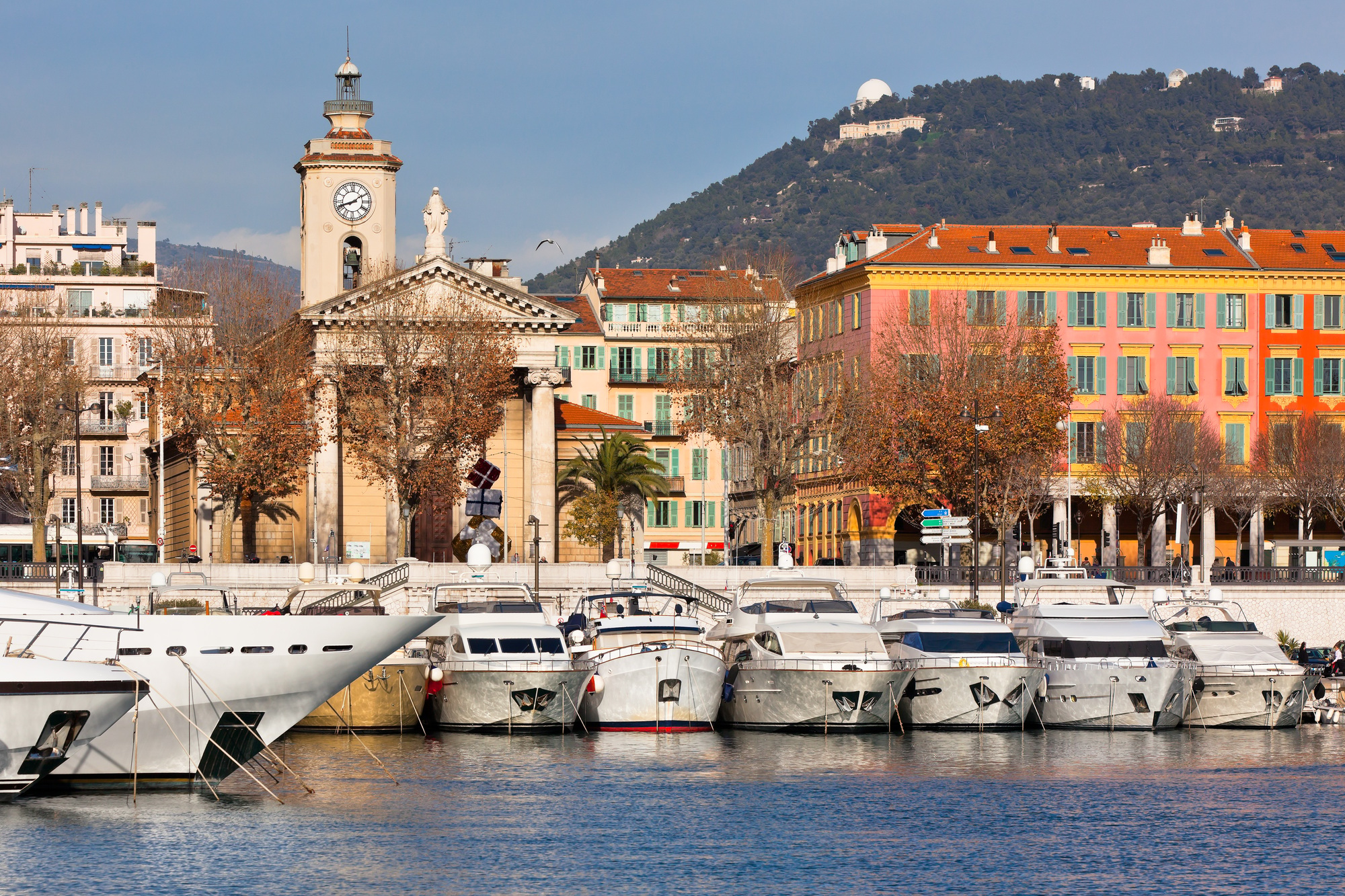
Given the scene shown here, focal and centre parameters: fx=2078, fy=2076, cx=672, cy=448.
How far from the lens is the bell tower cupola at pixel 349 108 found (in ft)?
324

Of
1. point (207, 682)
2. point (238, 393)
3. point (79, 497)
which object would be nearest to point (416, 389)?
point (238, 393)

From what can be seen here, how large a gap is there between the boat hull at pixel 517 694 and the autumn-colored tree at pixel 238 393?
102ft

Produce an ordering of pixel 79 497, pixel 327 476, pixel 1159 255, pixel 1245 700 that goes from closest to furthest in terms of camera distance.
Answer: pixel 1245 700 → pixel 79 497 → pixel 327 476 → pixel 1159 255

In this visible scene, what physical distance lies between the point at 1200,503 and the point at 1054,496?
764cm

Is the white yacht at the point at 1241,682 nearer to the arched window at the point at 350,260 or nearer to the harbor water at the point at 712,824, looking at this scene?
the harbor water at the point at 712,824

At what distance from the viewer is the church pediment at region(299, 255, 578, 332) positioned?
8844 cm

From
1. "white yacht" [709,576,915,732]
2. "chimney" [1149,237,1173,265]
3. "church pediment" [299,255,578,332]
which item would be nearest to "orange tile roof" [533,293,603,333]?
"church pediment" [299,255,578,332]

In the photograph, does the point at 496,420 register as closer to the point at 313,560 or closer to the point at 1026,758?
the point at 313,560

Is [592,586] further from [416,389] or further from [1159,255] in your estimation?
[1159,255]

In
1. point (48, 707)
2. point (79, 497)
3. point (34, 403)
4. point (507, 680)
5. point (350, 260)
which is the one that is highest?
point (350, 260)

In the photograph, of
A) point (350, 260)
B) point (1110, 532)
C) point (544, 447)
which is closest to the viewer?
point (544, 447)

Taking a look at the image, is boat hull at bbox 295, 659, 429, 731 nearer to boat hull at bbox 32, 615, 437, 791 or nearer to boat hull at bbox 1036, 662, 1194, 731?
boat hull at bbox 32, 615, 437, 791

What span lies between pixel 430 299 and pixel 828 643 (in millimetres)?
40121

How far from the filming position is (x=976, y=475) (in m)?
71.3
